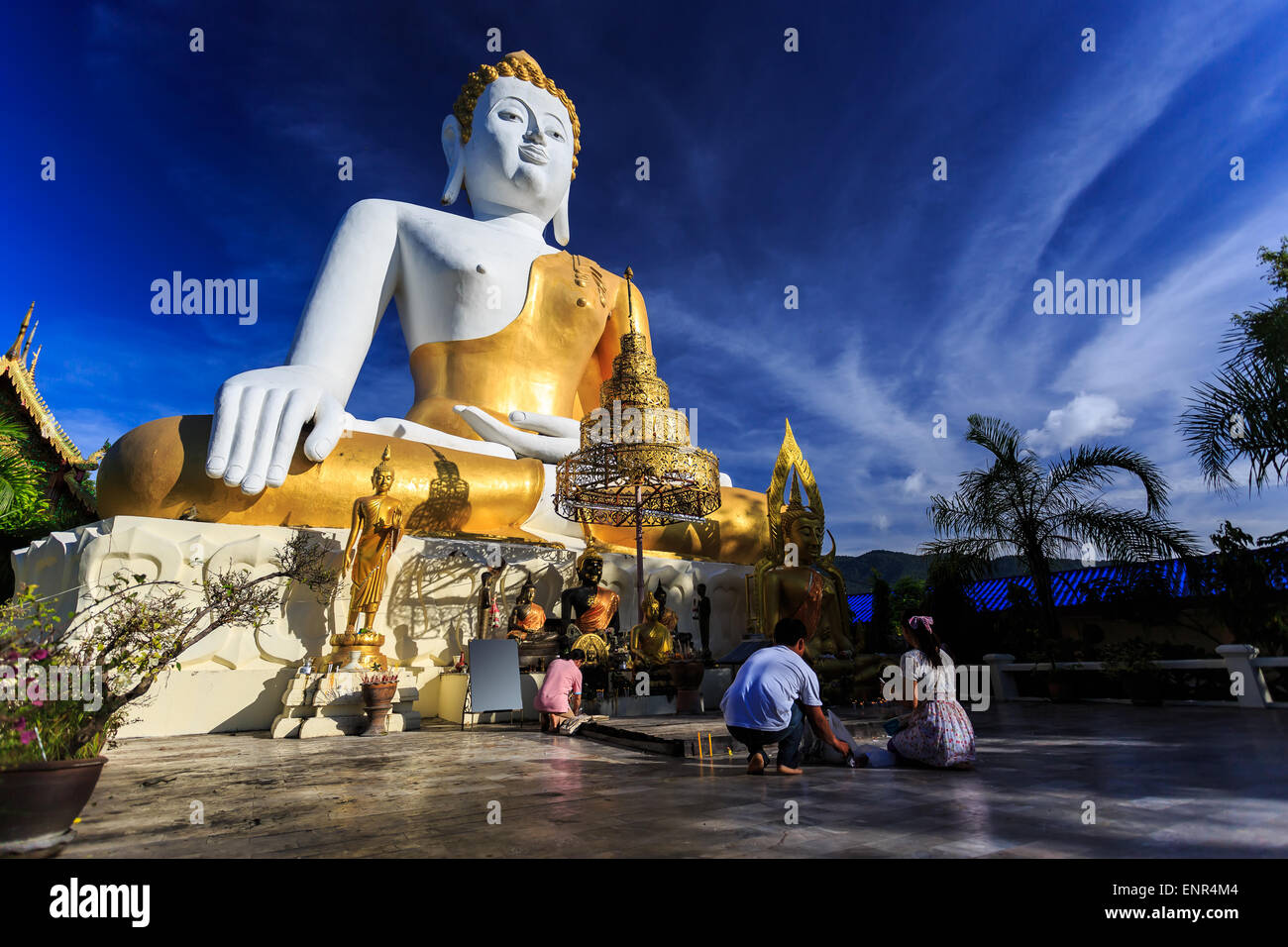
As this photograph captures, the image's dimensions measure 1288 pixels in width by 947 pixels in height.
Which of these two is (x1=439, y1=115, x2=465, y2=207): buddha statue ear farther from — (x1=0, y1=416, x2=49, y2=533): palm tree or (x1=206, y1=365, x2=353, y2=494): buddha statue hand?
(x1=0, y1=416, x2=49, y2=533): palm tree

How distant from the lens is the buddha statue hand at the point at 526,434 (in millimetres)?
11719

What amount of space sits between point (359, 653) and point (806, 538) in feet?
21.2

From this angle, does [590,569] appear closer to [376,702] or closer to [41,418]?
[376,702]

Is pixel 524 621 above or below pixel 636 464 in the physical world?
below

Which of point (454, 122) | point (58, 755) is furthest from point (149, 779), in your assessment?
point (454, 122)

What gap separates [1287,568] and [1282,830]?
27.6ft

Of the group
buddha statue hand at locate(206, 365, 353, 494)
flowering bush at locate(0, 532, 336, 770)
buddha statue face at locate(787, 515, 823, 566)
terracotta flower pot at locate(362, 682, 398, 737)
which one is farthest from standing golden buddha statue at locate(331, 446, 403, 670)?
buddha statue face at locate(787, 515, 823, 566)

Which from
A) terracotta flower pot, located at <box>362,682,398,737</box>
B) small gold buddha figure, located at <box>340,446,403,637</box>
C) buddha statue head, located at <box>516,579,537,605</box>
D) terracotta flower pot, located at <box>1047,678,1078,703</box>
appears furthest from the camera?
terracotta flower pot, located at <box>1047,678,1078,703</box>

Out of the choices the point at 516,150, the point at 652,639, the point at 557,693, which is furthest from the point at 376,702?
the point at 516,150

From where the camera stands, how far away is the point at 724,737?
606 cm

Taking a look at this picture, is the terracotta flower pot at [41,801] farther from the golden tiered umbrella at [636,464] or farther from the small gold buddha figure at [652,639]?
the small gold buddha figure at [652,639]

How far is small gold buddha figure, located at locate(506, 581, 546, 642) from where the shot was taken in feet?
30.2

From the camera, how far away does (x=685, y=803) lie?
3.55 meters

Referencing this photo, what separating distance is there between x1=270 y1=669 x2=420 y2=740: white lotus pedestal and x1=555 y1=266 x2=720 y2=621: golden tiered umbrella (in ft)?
11.0
